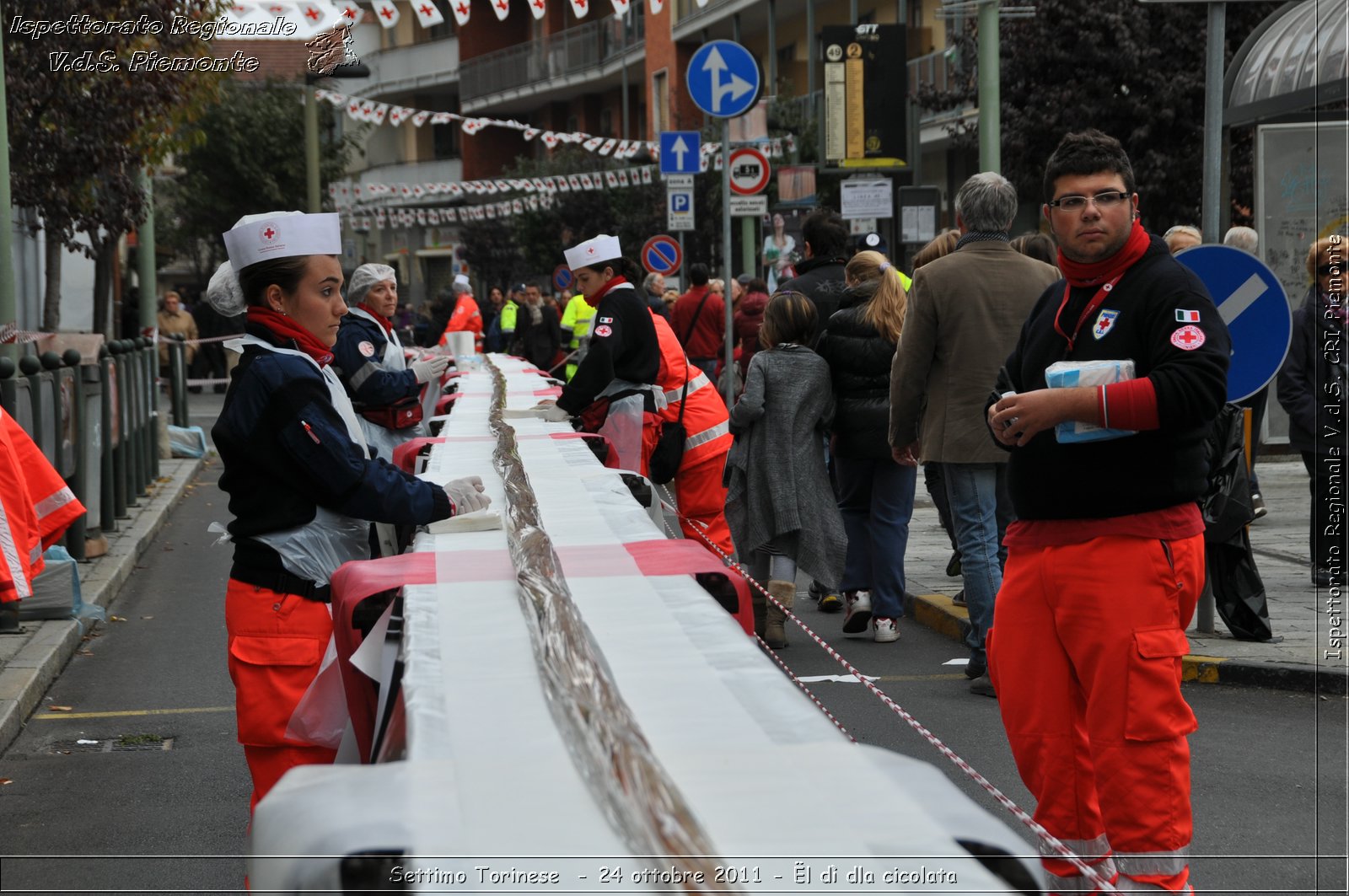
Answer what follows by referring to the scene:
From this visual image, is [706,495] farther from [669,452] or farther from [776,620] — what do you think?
[776,620]

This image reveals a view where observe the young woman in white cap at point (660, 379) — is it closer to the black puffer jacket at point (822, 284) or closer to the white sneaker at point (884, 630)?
the black puffer jacket at point (822, 284)

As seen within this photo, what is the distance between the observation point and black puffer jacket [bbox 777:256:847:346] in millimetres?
9156

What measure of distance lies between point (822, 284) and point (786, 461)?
4.80 ft

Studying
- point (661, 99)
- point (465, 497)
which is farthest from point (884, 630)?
point (661, 99)

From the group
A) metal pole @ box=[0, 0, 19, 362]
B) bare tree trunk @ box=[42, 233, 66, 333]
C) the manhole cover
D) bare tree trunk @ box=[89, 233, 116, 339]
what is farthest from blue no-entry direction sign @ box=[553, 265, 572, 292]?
the manhole cover

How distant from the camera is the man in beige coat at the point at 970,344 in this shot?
6.81m

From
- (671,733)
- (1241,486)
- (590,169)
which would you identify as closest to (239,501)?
(671,733)

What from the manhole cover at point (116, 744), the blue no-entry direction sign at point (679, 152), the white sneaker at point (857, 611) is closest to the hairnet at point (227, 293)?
the manhole cover at point (116, 744)

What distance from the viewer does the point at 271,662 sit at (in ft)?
12.5

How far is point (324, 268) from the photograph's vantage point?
3.96 m

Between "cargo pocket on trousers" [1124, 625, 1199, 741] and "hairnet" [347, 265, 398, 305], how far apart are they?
19.6ft

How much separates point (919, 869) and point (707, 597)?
1.23m

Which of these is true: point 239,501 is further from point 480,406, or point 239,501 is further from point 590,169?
point 590,169

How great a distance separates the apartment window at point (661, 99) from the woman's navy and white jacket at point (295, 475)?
43.7 meters
